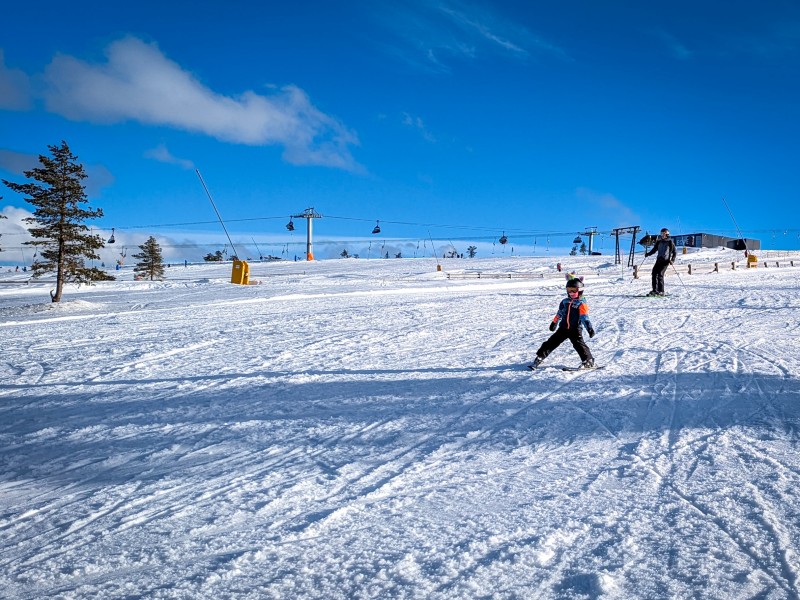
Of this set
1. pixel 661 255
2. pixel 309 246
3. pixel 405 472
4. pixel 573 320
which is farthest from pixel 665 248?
pixel 309 246

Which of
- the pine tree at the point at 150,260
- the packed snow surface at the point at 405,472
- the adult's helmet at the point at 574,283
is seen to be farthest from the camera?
the pine tree at the point at 150,260

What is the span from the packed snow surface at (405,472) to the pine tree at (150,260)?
51.4 m

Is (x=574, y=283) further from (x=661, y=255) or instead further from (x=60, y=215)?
(x=60, y=215)

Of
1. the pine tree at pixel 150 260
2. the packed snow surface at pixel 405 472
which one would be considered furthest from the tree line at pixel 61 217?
the pine tree at pixel 150 260

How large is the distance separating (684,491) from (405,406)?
328 cm

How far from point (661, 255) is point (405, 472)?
1560 centimetres

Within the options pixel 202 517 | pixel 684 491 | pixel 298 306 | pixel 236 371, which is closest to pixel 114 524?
pixel 202 517

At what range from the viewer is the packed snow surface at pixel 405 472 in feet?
9.23

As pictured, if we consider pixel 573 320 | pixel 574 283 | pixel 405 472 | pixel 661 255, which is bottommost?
pixel 405 472

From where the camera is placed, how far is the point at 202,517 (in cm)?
351

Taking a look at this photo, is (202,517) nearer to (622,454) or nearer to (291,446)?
(291,446)

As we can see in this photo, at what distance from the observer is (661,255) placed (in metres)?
16.8

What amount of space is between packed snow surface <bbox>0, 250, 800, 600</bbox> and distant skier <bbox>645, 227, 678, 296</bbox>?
6588mm

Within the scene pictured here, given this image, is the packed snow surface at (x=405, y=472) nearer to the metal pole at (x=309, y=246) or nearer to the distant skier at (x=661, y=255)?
the distant skier at (x=661, y=255)
